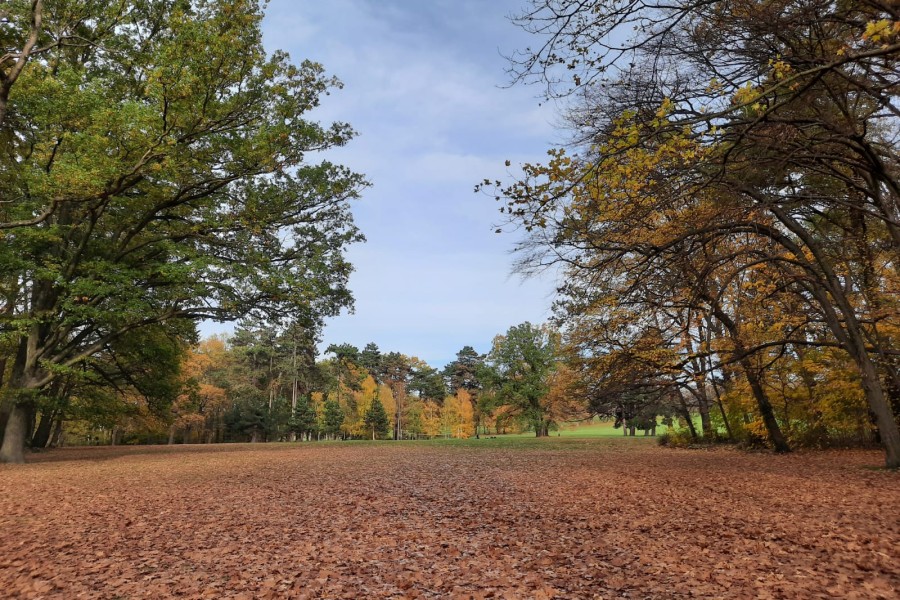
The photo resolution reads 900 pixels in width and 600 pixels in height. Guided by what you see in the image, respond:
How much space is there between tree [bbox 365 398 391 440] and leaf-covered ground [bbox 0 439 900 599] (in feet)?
150

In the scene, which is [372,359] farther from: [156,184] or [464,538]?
[464,538]

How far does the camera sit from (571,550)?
5.27 meters

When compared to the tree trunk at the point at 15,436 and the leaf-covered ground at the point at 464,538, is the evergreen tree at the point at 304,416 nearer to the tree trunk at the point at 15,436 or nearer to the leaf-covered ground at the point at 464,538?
the tree trunk at the point at 15,436

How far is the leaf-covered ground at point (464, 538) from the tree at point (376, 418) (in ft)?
150

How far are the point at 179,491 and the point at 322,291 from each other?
28.7ft

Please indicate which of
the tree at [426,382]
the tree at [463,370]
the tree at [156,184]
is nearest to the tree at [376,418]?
the tree at [426,382]

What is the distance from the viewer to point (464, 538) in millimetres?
5898

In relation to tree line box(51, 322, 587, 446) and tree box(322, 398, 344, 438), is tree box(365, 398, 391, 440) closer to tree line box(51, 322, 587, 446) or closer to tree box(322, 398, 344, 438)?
tree line box(51, 322, 587, 446)

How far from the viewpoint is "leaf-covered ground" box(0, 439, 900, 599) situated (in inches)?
166

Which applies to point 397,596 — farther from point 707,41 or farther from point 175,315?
point 175,315

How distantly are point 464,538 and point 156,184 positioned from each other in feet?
52.9

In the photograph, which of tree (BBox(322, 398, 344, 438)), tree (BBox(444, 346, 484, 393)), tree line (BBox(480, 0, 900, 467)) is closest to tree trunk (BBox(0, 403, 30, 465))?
tree line (BBox(480, 0, 900, 467))

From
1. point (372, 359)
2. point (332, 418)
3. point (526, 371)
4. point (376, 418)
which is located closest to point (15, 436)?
point (526, 371)

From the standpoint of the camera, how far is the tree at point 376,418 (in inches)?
2170
